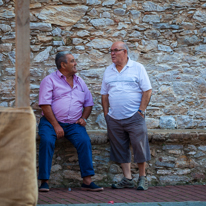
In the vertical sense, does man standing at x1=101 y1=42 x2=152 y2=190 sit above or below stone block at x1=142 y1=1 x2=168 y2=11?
below

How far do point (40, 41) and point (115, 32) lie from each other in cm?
111

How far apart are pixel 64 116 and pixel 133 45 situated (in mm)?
1615

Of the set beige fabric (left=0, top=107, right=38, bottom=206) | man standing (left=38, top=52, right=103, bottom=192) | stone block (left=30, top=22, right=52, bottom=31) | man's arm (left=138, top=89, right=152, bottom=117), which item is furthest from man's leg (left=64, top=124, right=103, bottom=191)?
stone block (left=30, top=22, right=52, bottom=31)

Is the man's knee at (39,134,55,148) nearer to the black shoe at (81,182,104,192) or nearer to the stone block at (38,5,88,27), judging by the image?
the black shoe at (81,182,104,192)

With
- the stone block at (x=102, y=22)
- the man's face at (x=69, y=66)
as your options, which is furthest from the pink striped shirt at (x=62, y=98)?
the stone block at (x=102, y=22)

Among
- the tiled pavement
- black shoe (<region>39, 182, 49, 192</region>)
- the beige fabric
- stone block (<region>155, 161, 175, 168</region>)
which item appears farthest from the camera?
stone block (<region>155, 161, 175, 168</region>)

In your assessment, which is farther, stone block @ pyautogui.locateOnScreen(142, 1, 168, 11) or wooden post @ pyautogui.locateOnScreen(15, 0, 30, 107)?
stone block @ pyautogui.locateOnScreen(142, 1, 168, 11)

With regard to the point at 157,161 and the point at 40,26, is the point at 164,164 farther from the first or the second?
the point at 40,26

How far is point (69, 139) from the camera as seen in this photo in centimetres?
416

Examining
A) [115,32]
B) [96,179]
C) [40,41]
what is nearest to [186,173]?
[96,179]

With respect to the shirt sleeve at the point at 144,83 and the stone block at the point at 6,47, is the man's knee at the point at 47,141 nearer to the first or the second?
the shirt sleeve at the point at 144,83

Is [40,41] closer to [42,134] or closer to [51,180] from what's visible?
[42,134]

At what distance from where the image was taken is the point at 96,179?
173 inches

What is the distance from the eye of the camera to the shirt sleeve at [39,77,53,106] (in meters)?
4.13
